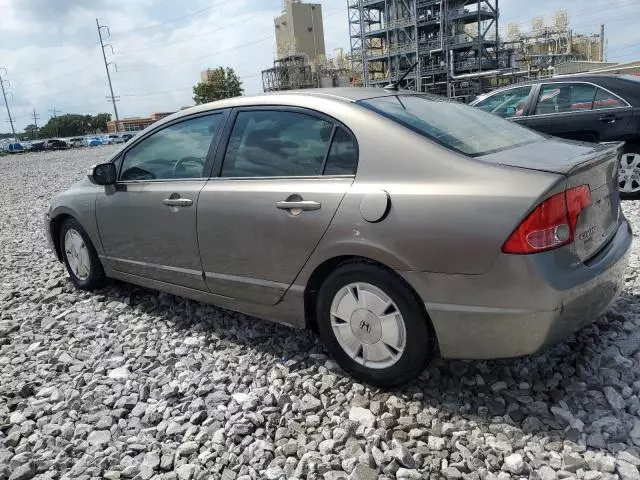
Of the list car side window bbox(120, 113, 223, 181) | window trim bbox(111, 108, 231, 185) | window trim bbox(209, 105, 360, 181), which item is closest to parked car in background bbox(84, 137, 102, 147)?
window trim bbox(111, 108, 231, 185)

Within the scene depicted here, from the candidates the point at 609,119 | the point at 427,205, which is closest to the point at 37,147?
the point at 609,119

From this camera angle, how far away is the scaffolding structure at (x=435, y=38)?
66.1m

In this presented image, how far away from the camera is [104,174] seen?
4105mm

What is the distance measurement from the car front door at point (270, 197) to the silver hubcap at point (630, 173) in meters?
5.20

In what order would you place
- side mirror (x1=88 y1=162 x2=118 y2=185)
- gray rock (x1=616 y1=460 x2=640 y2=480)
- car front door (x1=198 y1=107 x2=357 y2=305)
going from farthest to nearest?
side mirror (x1=88 y1=162 x2=118 y2=185), car front door (x1=198 y1=107 x2=357 y2=305), gray rock (x1=616 y1=460 x2=640 y2=480)

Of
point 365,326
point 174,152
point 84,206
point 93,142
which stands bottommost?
point 93,142

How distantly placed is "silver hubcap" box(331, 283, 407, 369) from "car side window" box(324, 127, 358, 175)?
0.61m

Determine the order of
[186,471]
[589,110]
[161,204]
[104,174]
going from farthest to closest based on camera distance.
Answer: [589,110], [104,174], [161,204], [186,471]

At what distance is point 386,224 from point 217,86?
80.8m

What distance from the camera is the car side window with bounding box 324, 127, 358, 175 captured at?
2.83m

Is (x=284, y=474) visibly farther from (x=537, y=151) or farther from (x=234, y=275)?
(x=537, y=151)

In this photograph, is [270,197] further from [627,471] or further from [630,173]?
[630,173]

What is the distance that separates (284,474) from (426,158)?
5.23 ft

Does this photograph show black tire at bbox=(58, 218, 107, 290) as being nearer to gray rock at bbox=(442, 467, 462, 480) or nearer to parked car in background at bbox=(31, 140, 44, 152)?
gray rock at bbox=(442, 467, 462, 480)
